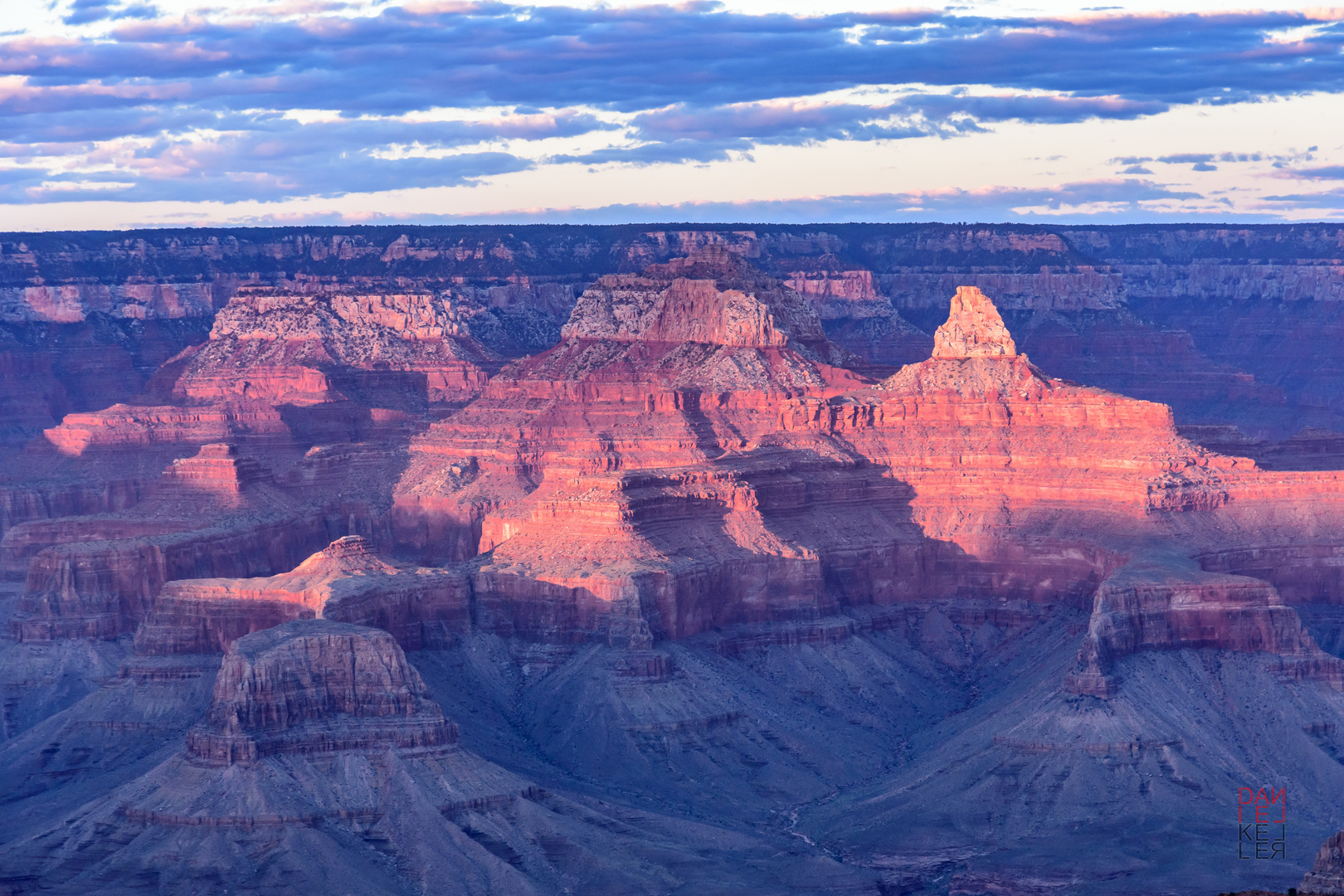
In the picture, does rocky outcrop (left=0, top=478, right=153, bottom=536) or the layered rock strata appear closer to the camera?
the layered rock strata

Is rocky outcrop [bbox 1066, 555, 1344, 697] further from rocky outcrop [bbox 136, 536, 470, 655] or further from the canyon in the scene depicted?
rocky outcrop [bbox 136, 536, 470, 655]

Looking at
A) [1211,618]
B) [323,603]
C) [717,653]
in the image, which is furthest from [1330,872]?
[717,653]

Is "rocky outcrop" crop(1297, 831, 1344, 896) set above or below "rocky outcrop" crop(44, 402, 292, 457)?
above

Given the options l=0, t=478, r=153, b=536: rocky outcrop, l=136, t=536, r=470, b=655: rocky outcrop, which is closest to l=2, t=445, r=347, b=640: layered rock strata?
l=0, t=478, r=153, b=536: rocky outcrop

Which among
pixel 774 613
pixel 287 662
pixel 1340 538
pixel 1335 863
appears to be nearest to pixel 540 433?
pixel 774 613

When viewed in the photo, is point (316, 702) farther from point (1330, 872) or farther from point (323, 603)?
point (1330, 872)

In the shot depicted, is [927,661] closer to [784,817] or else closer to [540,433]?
[784,817]
